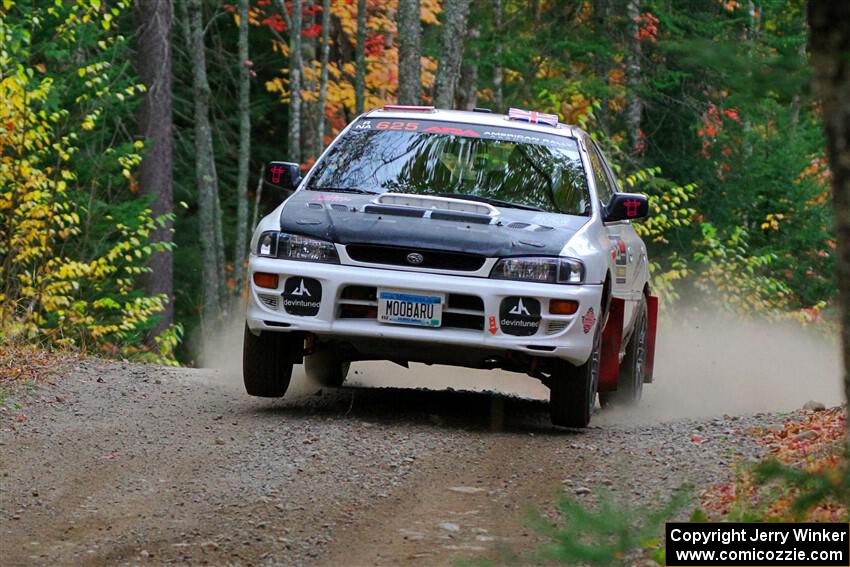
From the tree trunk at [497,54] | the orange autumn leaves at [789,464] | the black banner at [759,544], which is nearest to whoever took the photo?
the black banner at [759,544]

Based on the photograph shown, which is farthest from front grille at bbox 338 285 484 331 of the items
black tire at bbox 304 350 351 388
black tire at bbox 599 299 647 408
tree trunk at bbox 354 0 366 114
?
tree trunk at bbox 354 0 366 114

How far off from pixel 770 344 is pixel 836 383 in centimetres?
447

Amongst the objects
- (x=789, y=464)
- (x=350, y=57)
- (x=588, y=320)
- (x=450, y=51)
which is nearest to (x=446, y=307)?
(x=588, y=320)

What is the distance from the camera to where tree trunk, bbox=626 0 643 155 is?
24138 mm

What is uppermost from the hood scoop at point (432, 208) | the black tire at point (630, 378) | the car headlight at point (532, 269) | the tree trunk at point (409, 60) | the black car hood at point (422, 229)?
the tree trunk at point (409, 60)

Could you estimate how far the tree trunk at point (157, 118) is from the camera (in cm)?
2239

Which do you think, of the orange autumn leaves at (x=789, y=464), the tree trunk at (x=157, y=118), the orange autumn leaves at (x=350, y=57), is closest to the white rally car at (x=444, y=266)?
the orange autumn leaves at (x=789, y=464)

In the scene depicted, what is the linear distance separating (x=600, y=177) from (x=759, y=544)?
5.91 m

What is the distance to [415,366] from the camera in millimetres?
13430

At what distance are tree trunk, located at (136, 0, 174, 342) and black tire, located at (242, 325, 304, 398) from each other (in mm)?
13719

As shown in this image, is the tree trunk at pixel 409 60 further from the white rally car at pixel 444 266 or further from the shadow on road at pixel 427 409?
the white rally car at pixel 444 266

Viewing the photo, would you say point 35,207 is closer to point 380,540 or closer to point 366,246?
point 366,246

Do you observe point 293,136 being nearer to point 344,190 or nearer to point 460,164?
Result: point 460,164

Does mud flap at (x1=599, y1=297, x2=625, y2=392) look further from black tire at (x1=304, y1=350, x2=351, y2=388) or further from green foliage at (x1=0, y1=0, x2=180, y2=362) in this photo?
green foliage at (x1=0, y1=0, x2=180, y2=362)
